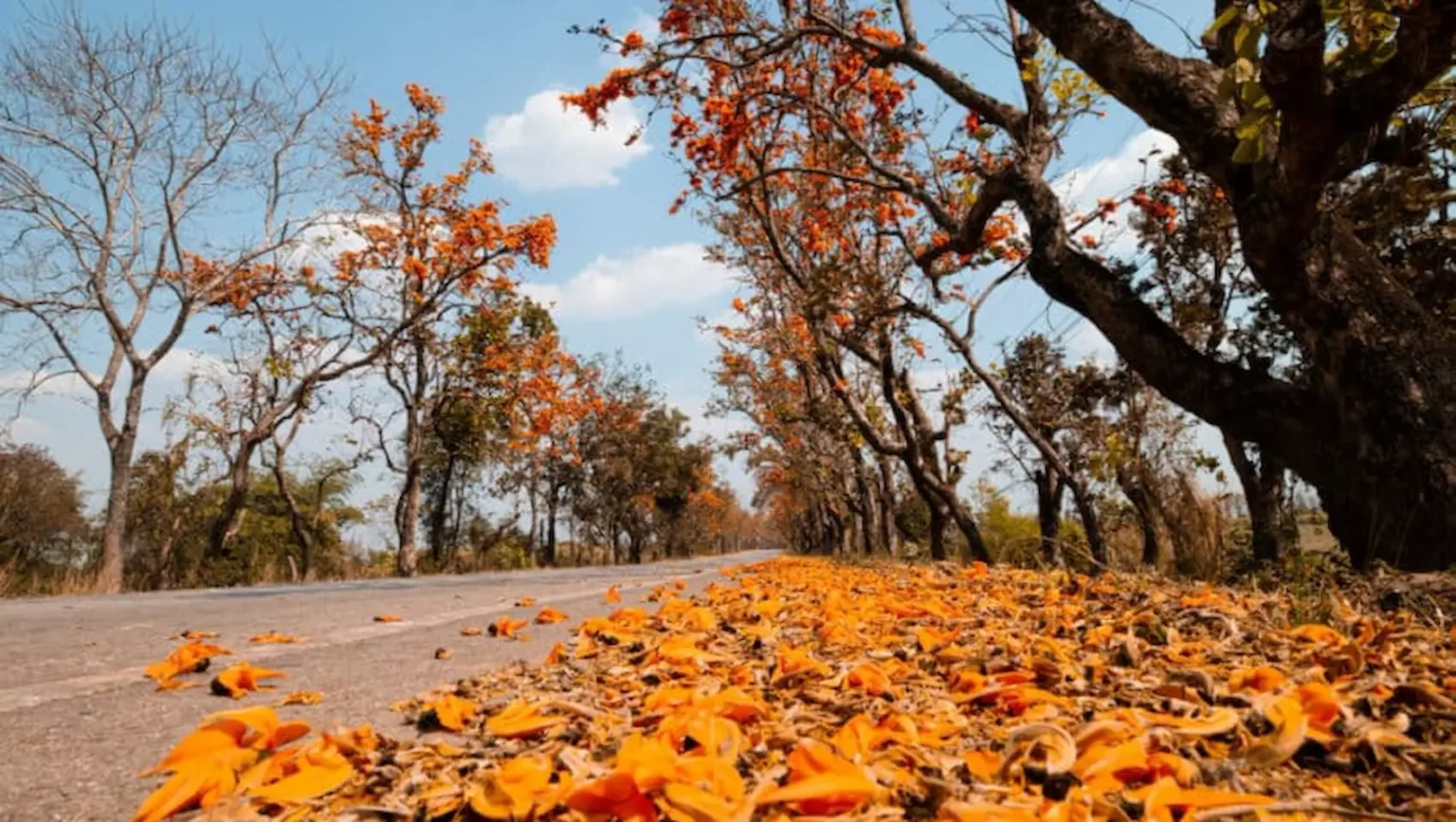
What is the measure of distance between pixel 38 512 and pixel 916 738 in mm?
30741

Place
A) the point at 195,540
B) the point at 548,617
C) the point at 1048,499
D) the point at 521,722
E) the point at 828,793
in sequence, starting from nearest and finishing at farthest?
1. the point at 828,793
2. the point at 521,722
3. the point at 548,617
4. the point at 1048,499
5. the point at 195,540

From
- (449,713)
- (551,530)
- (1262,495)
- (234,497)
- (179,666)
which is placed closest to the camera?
(449,713)

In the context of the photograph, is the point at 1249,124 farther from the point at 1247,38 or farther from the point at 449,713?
the point at 449,713

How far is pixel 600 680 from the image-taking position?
204cm

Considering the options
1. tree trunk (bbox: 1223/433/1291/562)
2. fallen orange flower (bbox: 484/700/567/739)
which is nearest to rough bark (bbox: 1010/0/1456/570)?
fallen orange flower (bbox: 484/700/567/739)

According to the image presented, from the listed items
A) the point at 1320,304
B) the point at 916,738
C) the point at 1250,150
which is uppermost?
the point at 1250,150

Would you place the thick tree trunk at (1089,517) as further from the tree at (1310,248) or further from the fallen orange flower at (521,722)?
the fallen orange flower at (521,722)

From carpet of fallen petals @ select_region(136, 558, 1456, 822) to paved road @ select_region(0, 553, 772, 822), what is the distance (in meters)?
0.15

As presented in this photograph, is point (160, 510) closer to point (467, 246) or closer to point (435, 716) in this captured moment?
point (467, 246)

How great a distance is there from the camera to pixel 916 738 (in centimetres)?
130

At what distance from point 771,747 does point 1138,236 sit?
11.4m

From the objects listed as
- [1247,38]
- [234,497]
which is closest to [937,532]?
[1247,38]

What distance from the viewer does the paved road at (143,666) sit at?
1.32m

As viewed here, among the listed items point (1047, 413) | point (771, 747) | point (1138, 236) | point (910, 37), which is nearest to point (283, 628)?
point (771, 747)
